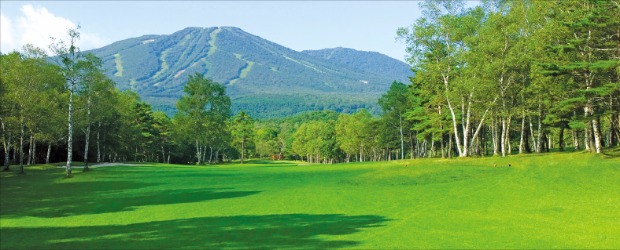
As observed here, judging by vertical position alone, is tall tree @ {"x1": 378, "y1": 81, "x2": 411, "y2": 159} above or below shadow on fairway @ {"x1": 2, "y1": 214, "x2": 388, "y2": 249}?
above

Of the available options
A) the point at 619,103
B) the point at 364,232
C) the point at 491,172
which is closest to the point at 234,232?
the point at 364,232

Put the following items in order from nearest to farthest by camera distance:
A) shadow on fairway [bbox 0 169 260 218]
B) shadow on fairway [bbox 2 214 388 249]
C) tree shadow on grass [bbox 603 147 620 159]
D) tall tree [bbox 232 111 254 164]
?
shadow on fairway [bbox 2 214 388 249] → shadow on fairway [bbox 0 169 260 218] → tree shadow on grass [bbox 603 147 620 159] → tall tree [bbox 232 111 254 164]

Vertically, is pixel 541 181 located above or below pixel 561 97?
below

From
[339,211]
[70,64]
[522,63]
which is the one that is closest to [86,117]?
[70,64]

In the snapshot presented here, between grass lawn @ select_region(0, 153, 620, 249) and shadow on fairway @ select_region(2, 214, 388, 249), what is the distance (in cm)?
4

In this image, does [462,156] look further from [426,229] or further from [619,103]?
[426,229]

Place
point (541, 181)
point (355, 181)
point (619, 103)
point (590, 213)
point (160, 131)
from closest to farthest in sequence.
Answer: point (590, 213)
point (541, 181)
point (355, 181)
point (619, 103)
point (160, 131)

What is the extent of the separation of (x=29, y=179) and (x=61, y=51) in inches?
466

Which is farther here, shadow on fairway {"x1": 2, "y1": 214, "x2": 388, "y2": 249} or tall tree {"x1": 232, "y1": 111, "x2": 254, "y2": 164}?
tall tree {"x1": 232, "y1": 111, "x2": 254, "y2": 164}

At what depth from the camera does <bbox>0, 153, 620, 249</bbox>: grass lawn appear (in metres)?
15.6

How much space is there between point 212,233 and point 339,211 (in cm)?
737

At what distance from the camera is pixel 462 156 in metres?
53.3

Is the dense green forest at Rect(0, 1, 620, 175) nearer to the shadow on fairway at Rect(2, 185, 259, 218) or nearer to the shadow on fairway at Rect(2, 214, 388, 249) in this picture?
the shadow on fairway at Rect(2, 185, 259, 218)

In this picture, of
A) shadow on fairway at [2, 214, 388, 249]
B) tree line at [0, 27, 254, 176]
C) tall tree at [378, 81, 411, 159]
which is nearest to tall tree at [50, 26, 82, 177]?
tree line at [0, 27, 254, 176]
